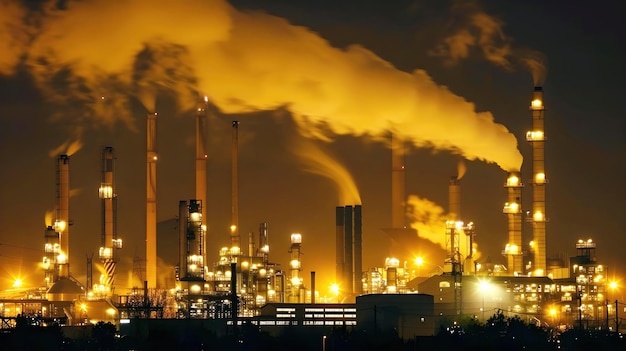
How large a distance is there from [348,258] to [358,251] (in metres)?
0.61

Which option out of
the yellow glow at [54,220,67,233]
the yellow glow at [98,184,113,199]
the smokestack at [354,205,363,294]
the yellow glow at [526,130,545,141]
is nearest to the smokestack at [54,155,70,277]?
the yellow glow at [54,220,67,233]

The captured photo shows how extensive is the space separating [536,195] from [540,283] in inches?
179

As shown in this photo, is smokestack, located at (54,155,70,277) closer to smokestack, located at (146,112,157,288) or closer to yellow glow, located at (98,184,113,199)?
yellow glow, located at (98,184,113,199)

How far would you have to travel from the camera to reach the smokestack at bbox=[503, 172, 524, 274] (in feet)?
220

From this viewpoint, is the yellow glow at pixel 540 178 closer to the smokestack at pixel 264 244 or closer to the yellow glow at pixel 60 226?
the smokestack at pixel 264 244

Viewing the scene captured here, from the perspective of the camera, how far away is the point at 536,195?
67.1 m

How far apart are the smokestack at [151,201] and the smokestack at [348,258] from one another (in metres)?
9.44

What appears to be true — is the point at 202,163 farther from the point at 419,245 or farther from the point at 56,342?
the point at 56,342

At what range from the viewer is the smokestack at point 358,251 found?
235 feet

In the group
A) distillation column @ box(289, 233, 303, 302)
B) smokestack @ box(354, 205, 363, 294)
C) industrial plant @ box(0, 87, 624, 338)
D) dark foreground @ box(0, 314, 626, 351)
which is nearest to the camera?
Answer: dark foreground @ box(0, 314, 626, 351)

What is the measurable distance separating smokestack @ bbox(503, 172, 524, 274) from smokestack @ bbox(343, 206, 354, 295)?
7909mm

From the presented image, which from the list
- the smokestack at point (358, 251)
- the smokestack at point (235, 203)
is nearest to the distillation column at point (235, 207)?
the smokestack at point (235, 203)

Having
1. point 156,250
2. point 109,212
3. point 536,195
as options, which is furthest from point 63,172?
point 536,195

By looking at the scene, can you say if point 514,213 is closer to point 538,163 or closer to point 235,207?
point 538,163
